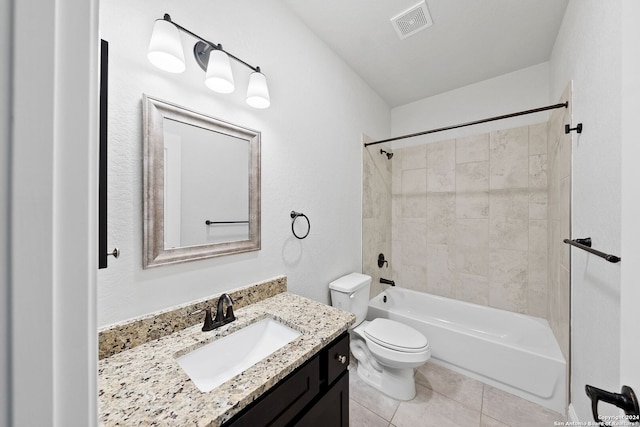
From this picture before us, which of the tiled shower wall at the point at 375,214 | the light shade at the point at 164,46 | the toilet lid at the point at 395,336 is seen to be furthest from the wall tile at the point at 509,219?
the light shade at the point at 164,46

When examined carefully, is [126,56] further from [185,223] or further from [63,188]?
[63,188]

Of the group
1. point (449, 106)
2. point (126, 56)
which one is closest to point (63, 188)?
point (126, 56)

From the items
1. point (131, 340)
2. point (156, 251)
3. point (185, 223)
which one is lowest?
point (131, 340)

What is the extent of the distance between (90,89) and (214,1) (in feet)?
4.19

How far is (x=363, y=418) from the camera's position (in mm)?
1516

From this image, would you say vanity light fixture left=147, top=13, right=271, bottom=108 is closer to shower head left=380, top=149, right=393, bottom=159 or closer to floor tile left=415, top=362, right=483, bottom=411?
shower head left=380, top=149, right=393, bottom=159

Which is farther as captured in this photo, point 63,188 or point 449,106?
point 449,106

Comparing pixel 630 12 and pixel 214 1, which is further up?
pixel 214 1

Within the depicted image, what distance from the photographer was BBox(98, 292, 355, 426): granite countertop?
620 mm

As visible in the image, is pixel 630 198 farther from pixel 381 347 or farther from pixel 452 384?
pixel 452 384

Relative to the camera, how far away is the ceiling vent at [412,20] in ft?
5.04

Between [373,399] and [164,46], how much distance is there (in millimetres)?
2276

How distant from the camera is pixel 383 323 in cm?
189

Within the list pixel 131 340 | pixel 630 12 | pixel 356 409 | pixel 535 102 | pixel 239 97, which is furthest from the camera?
pixel 535 102
